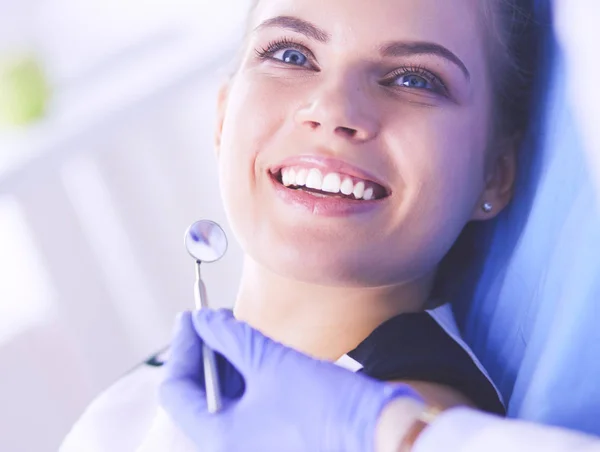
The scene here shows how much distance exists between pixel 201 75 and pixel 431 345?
1006mm

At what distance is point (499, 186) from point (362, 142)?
0.88ft

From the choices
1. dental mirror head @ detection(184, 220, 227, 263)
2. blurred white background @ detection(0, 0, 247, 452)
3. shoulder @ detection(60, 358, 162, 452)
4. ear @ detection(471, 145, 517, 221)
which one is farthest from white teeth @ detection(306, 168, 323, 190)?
blurred white background @ detection(0, 0, 247, 452)

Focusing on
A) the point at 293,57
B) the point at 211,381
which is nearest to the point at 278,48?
the point at 293,57

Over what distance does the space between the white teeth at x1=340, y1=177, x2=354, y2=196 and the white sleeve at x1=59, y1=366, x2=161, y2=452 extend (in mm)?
497

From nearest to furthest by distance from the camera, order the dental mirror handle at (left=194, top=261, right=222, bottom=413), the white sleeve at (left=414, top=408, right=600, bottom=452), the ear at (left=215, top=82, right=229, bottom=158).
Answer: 1. the white sleeve at (left=414, top=408, right=600, bottom=452)
2. the dental mirror handle at (left=194, top=261, right=222, bottom=413)
3. the ear at (left=215, top=82, right=229, bottom=158)

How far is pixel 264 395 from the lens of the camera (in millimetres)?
842

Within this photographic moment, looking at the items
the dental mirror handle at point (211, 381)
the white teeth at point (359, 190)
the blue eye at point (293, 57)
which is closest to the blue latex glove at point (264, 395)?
the dental mirror handle at point (211, 381)

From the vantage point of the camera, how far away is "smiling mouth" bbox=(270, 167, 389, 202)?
0.96 m

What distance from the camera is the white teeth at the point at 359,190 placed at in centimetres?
96

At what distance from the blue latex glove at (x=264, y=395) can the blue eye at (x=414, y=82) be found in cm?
37

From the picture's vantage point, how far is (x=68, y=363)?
1.68m

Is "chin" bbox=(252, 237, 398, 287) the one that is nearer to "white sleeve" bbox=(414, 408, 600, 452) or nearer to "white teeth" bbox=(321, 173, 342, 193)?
"white teeth" bbox=(321, 173, 342, 193)

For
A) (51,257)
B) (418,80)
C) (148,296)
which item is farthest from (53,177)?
(418,80)

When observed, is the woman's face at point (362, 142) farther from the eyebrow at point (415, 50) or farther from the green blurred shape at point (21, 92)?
the green blurred shape at point (21, 92)
